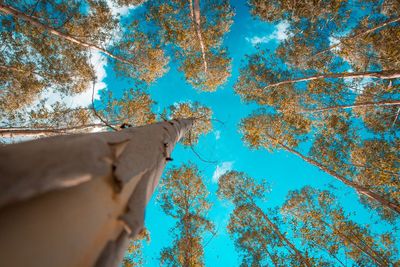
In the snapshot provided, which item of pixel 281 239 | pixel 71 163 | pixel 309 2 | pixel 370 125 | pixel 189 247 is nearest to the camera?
pixel 71 163

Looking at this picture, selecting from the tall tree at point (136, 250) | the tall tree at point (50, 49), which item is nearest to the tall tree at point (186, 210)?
the tall tree at point (136, 250)

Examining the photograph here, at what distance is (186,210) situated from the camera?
10500mm

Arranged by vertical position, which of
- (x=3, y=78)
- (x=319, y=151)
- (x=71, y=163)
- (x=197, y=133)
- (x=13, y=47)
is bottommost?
(x=71, y=163)

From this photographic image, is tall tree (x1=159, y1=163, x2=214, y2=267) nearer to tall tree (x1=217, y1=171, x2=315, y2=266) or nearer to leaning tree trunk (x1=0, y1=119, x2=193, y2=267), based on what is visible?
tall tree (x1=217, y1=171, x2=315, y2=266)

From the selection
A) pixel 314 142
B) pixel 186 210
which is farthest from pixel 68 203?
pixel 314 142

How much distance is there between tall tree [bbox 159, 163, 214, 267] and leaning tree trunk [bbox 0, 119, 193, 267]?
8641 mm

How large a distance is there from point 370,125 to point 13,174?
46.1 feet

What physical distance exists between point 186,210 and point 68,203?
1039cm

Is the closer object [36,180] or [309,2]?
[36,180]

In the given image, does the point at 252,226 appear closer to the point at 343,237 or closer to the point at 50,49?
the point at 343,237

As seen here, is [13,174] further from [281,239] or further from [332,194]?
[332,194]

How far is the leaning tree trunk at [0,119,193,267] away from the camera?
514 mm

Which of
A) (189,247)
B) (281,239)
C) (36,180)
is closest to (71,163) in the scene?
(36,180)

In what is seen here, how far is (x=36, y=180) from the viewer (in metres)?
0.52
